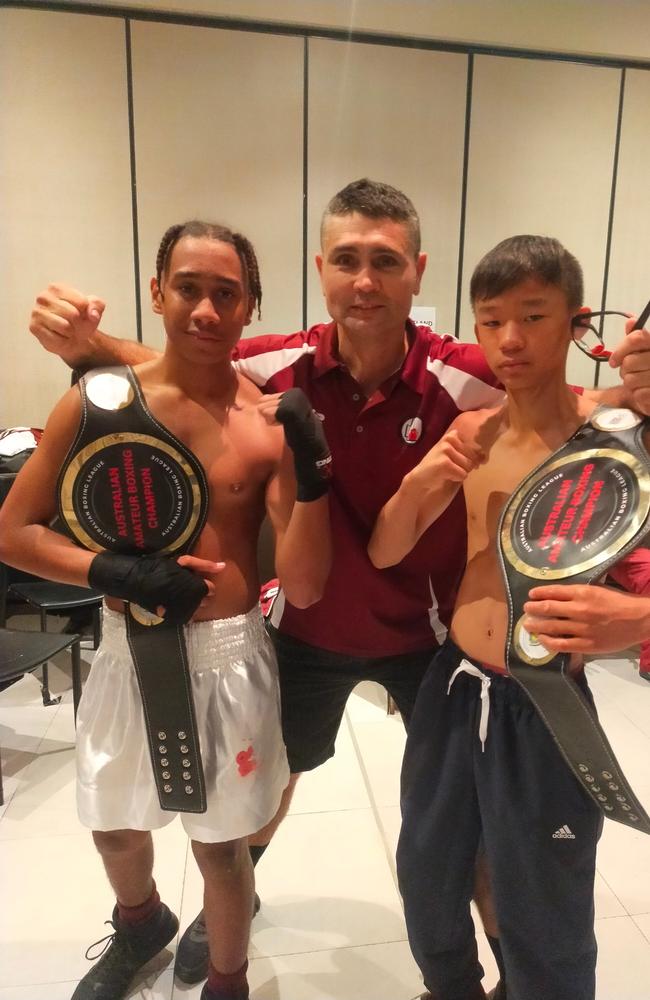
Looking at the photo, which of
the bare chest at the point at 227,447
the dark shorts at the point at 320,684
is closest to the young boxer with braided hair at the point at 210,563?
the bare chest at the point at 227,447

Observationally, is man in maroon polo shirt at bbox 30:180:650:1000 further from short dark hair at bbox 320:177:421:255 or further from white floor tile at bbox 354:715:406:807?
white floor tile at bbox 354:715:406:807

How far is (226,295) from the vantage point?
51.1 inches

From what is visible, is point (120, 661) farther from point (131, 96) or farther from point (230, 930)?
point (131, 96)

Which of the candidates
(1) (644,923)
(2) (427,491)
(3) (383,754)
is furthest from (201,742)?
(3) (383,754)

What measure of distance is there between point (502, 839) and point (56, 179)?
4102 millimetres

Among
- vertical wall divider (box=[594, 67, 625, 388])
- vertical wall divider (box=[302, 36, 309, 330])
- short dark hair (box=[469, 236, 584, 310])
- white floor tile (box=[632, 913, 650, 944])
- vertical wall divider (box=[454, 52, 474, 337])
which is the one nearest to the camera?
short dark hair (box=[469, 236, 584, 310])

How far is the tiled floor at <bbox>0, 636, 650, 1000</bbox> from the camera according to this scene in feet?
5.70

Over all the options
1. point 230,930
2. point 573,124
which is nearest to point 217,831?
point 230,930

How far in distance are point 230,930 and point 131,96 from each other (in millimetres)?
4132

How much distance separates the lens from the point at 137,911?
159cm

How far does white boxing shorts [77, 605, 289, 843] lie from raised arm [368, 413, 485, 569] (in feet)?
1.13

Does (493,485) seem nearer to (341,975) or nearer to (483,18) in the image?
(341,975)

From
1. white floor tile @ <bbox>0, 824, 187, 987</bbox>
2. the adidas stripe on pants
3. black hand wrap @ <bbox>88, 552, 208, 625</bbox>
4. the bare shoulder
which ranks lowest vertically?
white floor tile @ <bbox>0, 824, 187, 987</bbox>

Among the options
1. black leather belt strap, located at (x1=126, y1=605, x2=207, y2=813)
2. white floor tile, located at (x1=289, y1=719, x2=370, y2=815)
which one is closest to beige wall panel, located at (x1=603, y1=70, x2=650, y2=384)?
white floor tile, located at (x1=289, y1=719, x2=370, y2=815)
